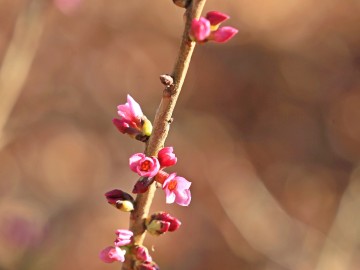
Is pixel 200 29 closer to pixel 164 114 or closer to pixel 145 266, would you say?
pixel 164 114

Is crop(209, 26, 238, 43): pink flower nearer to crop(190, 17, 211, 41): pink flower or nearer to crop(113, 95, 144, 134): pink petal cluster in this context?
crop(190, 17, 211, 41): pink flower

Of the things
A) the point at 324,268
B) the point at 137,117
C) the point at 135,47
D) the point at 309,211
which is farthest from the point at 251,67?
the point at 137,117

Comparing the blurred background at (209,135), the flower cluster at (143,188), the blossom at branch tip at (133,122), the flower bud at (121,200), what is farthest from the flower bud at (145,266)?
the blurred background at (209,135)

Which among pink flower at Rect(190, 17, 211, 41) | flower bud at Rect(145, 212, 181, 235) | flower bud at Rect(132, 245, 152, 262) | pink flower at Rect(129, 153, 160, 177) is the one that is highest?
pink flower at Rect(190, 17, 211, 41)

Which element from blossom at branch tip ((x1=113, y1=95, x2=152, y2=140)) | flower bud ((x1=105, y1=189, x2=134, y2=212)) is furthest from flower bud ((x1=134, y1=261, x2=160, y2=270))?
blossom at branch tip ((x1=113, y1=95, x2=152, y2=140))

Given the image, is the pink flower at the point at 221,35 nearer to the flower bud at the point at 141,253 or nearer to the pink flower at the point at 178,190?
the pink flower at the point at 178,190

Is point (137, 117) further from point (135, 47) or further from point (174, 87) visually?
point (135, 47)

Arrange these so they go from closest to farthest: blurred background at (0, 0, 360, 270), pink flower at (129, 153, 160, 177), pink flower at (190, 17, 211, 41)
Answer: pink flower at (190, 17, 211, 41)
pink flower at (129, 153, 160, 177)
blurred background at (0, 0, 360, 270)

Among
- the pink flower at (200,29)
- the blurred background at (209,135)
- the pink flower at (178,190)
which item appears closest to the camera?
the pink flower at (200,29)
